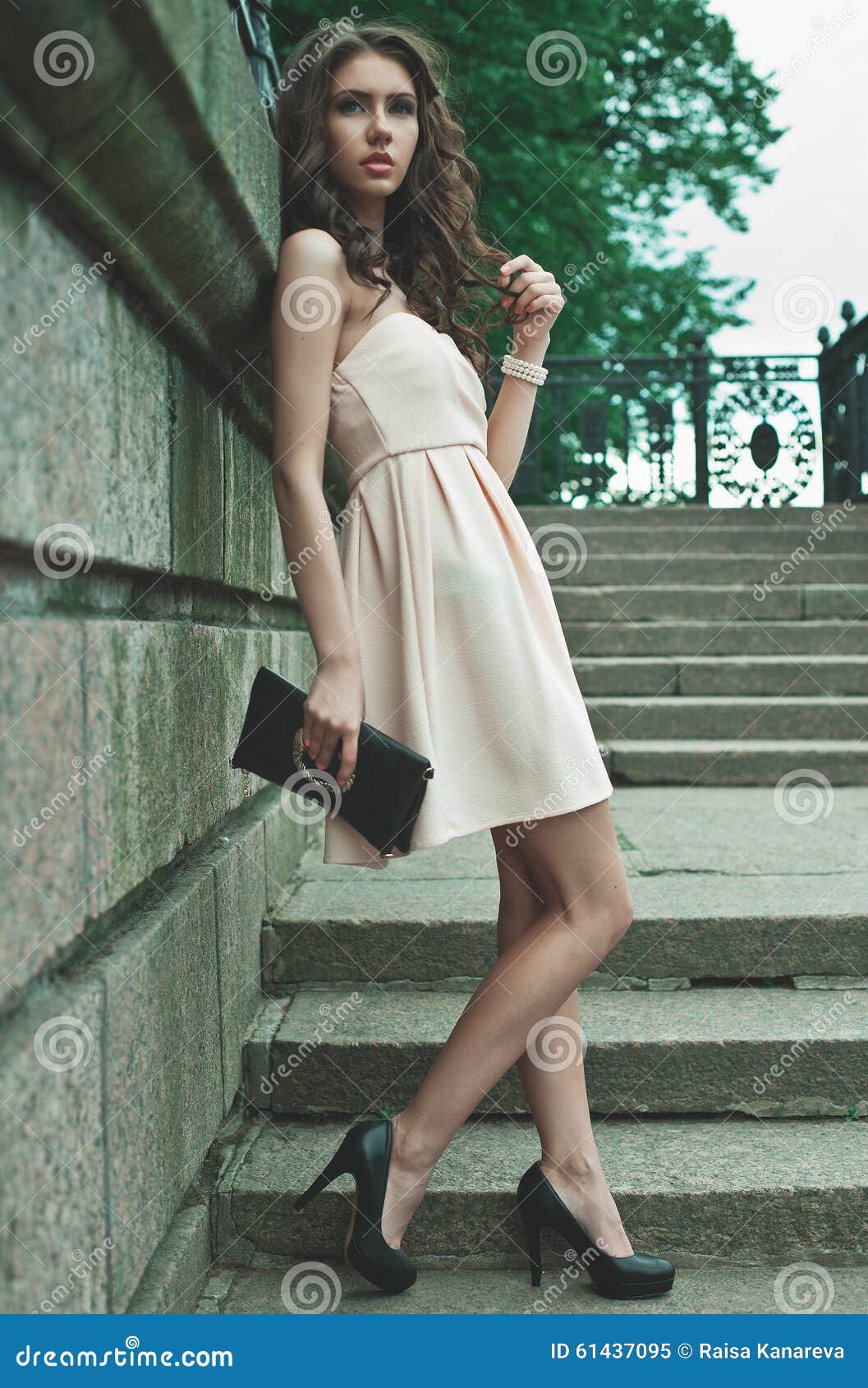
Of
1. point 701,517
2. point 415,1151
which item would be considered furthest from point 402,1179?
point 701,517

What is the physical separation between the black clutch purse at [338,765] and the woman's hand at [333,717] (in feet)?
0.04

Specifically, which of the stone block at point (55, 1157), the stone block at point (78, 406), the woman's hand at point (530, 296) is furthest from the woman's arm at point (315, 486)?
the stone block at point (55, 1157)

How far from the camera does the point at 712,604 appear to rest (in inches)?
275

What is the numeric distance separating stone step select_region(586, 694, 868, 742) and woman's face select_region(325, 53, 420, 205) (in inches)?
148

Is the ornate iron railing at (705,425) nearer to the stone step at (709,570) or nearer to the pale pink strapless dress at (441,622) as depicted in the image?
the stone step at (709,570)

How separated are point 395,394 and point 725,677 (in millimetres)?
4269

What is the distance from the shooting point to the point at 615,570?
7.43 metres

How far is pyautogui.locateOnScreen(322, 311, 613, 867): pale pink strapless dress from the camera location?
83.0 inches

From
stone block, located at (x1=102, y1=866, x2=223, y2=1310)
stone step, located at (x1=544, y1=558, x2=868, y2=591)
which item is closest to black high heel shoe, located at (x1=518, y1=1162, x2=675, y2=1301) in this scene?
stone block, located at (x1=102, y1=866, x2=223, y2=1310)

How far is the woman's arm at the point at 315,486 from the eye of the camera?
1973mm

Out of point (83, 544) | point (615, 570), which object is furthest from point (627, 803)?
point (83, 544)

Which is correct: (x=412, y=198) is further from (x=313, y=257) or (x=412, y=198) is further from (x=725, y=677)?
(x=725, y=677)

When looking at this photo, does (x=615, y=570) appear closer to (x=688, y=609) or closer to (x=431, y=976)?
(x=688, y=609)

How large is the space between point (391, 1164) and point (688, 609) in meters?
5.18
